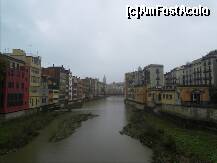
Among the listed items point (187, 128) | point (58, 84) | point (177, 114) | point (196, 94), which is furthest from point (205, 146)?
point (58, 84)

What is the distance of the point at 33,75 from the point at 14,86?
10839 mm

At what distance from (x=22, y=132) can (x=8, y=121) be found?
8.36 m

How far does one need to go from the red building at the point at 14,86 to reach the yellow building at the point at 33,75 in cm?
244

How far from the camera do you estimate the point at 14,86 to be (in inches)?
1796

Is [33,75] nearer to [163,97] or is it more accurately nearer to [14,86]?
[14,86]

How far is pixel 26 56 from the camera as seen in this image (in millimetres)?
54000

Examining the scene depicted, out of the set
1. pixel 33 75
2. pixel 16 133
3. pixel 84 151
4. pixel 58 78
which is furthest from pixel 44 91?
pixel 84 151

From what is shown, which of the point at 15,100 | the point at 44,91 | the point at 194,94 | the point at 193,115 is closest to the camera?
the point at 193,115

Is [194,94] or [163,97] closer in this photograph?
[194,94]

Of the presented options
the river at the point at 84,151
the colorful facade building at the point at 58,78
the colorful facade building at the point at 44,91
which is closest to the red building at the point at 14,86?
the river at the point at 84,151

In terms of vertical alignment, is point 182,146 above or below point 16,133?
below

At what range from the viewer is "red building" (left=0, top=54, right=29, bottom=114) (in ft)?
137

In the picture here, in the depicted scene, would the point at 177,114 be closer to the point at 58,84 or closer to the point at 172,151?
the point at 172,151

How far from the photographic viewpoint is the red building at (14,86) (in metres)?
41.8
